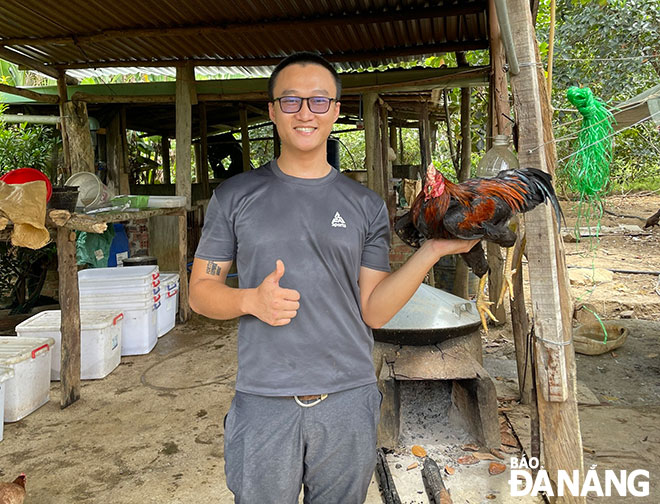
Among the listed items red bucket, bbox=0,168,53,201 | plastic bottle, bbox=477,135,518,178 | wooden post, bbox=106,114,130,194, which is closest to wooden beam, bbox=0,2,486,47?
red bucket, bbox=0,168,53,201

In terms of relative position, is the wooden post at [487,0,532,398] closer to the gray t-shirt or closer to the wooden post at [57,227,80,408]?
the gray t-shirt

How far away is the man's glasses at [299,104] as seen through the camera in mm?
1627

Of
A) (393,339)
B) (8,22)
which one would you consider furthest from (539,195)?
(8,22)

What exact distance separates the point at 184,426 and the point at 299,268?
2896 mm

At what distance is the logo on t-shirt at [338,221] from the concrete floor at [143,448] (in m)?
2.07

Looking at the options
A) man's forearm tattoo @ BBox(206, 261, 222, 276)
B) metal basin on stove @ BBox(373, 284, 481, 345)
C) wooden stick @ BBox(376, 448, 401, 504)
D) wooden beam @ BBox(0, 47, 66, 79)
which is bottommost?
wooden stick @ BBox(376, 448, 401, 504)

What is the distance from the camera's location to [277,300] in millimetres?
1406

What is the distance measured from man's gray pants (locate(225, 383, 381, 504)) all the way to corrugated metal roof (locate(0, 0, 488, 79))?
15.4ft

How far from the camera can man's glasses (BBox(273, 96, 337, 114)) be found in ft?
5.34

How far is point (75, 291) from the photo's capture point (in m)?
4.42

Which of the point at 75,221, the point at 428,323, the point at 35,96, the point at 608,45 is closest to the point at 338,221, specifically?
the point at 428,323

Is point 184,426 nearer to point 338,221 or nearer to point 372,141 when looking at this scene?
point 338,221

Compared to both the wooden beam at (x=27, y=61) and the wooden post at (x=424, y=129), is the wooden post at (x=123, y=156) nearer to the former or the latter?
the wooden beam at (x=27, y=61)

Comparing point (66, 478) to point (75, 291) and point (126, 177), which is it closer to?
point (75, 291)
